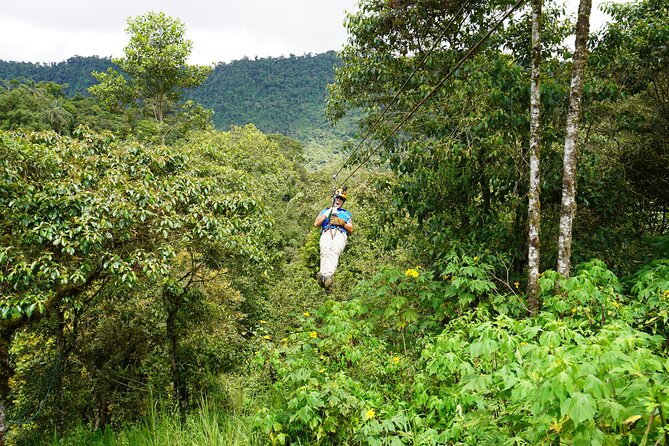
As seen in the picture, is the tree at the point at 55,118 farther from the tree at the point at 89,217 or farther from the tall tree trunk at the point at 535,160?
the tall tree trunk at the point at 535,160

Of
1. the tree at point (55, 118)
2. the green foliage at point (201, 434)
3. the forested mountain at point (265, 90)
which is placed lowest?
the green foliage at point (201, 434)

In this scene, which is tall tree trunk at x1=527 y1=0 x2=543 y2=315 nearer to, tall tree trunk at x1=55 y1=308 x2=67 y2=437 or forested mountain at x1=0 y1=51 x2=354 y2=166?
tall tree trunk at x1=55 y1=308 x2=67 y2=437

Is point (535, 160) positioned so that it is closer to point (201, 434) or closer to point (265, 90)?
point (201, 434)

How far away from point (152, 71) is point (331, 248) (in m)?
15.0

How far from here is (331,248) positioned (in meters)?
5.95

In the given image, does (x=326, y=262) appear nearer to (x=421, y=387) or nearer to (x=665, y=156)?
(x=421, y=387)

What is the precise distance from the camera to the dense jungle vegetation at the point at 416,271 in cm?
266

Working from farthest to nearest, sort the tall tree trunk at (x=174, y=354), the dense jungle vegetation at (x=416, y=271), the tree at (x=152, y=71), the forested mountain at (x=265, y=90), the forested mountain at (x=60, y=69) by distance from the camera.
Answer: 1. the forested mountain at (x=60, y=69)
2. the forested mountain at (x=265, y=90)
3. the tree at (x=152, y=71)
4. the tall tree trunk at (x=174, y=354)
5. the dense jungle vegetation at (x=416, y=271)

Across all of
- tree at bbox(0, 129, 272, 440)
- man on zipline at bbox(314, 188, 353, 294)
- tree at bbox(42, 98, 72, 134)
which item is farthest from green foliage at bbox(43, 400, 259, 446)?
tree at bbox(42, 98, 72, 134)

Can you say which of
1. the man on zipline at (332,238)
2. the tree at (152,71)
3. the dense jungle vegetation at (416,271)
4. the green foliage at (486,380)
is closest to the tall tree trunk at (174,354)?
the dense jungle vegetation at (416,271)

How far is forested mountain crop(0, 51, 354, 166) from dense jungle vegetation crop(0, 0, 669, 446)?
151 ft

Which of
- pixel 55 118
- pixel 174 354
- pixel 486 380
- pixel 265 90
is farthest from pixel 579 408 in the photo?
pixel 265 90

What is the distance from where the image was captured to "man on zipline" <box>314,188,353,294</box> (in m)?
5.95

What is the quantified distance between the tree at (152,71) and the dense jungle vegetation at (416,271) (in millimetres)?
12010
